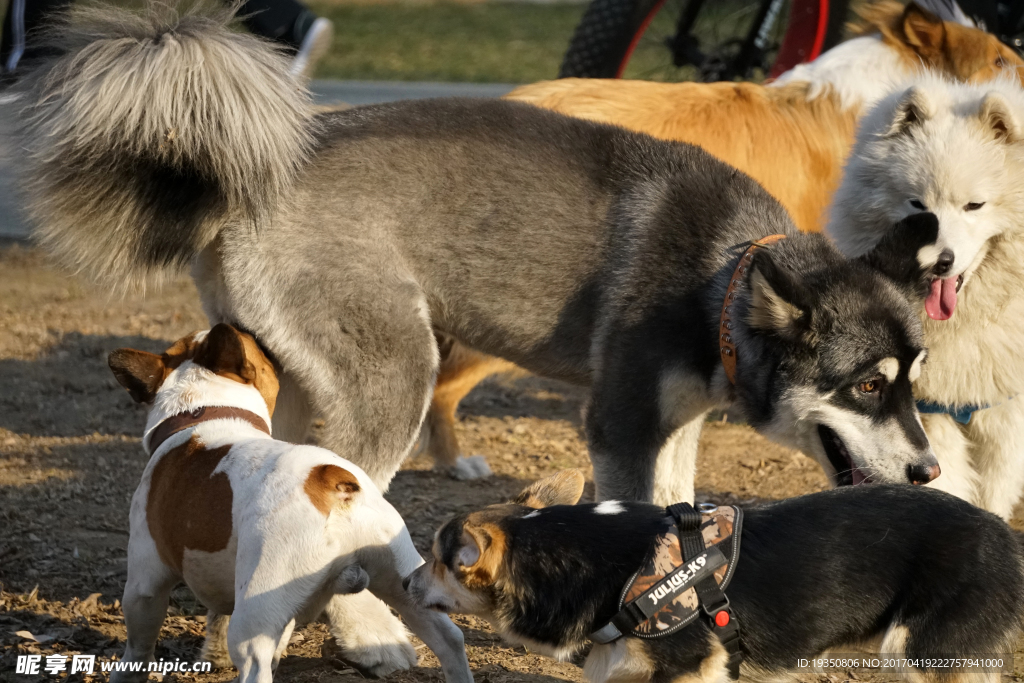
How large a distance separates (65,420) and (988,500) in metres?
4.82

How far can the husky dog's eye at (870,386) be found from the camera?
3.45 metres

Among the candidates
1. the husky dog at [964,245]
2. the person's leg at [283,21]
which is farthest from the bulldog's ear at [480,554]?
the person's leg at [283,21]

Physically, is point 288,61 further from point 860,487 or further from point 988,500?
point 988,500

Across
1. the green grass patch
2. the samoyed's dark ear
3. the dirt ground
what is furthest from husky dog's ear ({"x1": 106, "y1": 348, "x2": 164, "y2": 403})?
the green grass patch

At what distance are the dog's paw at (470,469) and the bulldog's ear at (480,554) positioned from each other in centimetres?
262

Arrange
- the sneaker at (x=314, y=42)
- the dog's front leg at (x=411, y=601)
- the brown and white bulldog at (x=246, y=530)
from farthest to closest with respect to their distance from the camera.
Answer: the sneaker at (x=314, y=42) < the dog's front leg at (x=411, y=601) < the brown and white bulldog at (x=246, y=530)

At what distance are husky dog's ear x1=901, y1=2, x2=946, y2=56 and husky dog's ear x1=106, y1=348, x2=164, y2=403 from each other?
14.1 ft

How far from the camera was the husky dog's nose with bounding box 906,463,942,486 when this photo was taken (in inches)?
133

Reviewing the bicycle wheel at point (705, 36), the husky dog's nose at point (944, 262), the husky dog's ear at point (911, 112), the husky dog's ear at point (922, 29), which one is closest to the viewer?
the husky dog's nose at point (944, 262)

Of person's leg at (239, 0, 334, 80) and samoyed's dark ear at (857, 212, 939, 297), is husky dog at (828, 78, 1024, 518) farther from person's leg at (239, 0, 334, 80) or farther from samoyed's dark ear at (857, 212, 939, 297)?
person's leg at (239, 0, 334, 80)

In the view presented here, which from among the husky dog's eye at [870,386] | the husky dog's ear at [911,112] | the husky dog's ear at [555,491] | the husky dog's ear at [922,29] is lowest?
the husky dog's ear at [555,491]

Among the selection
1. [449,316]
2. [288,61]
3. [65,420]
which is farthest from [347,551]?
[65,420]

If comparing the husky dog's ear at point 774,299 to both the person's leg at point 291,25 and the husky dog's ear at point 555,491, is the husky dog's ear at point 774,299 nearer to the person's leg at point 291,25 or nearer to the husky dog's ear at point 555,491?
the husky dog's ear at point 555,491

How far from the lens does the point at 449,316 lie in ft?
13.0
